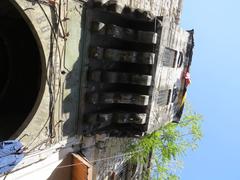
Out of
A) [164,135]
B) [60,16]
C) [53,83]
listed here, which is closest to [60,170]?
[53,83]

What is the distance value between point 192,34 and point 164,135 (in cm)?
933

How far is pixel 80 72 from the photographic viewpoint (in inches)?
405

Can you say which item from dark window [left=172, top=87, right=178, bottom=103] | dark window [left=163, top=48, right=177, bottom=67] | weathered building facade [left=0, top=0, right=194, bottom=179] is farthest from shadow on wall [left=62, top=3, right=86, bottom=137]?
dark window [left=172, top=87, right=178, bottom=103]

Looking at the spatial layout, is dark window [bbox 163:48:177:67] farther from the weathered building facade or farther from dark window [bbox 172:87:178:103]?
dark window [bbox 172:87:178:103]

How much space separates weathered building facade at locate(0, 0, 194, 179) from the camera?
9048mm

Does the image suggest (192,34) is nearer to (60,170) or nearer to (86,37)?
(86,37)

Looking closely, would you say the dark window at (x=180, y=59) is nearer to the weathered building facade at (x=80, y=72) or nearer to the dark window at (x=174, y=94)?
the dark window at (x=174, y=94)

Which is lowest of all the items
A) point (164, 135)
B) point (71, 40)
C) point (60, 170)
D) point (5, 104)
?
point (164, 135)

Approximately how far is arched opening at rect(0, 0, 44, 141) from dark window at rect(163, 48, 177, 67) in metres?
3.88

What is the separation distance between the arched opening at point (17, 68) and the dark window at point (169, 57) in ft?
12.7

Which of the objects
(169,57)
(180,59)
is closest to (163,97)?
(169,57)

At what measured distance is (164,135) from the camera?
78.0 ft

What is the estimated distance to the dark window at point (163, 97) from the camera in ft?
41.5

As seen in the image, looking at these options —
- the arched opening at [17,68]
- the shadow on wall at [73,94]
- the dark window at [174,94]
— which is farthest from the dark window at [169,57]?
the arched opening at [17,68]
